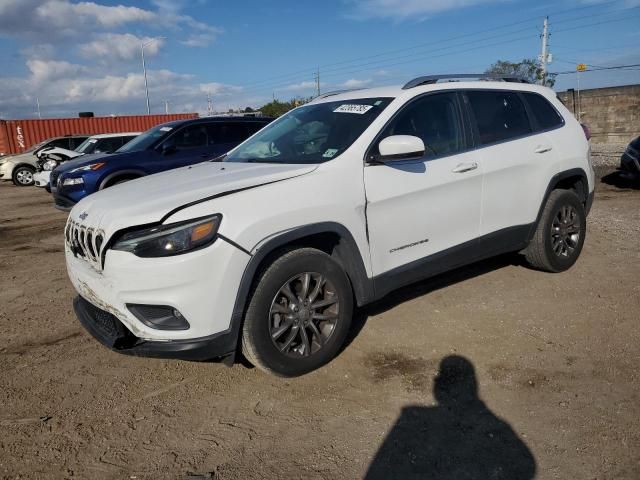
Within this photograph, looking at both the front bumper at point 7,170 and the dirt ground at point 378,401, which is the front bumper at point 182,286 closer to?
the dirt ground at point 378,401

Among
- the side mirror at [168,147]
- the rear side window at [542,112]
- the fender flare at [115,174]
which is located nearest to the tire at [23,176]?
the fender flare at [115,174]

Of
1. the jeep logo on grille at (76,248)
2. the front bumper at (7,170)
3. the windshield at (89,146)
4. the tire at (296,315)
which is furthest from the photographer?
the front bumper at (7,170)

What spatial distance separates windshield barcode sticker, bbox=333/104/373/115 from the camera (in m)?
3.82

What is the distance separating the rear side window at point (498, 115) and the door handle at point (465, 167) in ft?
0.97

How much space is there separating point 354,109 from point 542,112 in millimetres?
2048

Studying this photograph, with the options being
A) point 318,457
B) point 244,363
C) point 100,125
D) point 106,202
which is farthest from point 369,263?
point 100,125

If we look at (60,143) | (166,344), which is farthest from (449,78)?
(60,143)

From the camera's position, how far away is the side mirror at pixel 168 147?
27.6 feet

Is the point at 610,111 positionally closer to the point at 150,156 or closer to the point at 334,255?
the point at 150,156

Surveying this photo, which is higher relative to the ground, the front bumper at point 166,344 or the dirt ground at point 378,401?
the front bumper at point 166,344

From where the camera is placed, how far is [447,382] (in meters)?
3.18

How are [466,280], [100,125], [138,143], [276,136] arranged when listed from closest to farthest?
Answer: [276,136]
[466,280]
[138,143]
[100,125]

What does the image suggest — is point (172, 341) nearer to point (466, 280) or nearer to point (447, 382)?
point (447, 382)

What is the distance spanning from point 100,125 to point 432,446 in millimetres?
28081
